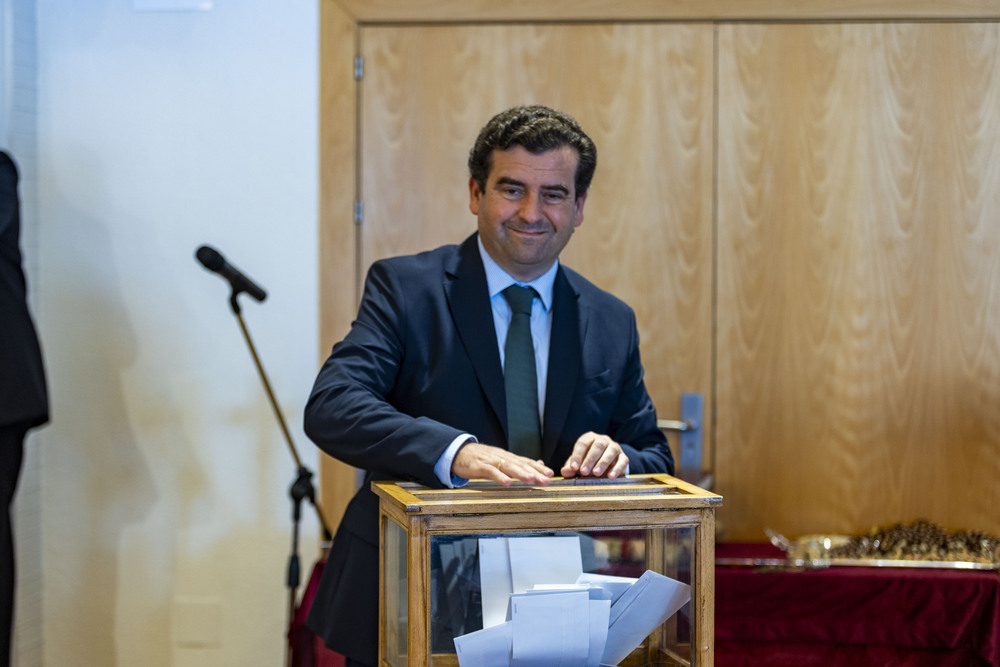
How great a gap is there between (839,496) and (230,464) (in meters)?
1.94

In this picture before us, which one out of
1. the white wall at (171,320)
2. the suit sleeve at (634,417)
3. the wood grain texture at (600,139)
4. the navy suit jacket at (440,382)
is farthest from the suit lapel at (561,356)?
the white wall at (171,320)

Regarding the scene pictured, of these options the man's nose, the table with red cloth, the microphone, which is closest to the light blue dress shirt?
the man's nose

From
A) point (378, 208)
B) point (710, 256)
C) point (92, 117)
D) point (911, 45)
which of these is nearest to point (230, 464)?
point (378, 208)

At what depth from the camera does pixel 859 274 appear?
3.12 metres

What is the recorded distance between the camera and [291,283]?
125 inches

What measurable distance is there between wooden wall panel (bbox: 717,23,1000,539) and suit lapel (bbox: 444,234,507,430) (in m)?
1.72

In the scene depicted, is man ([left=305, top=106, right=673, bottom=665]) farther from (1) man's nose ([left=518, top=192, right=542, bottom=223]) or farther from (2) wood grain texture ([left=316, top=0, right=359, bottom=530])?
(2) wood grain texture ([left=316, top=0, right=359, bottom=530])

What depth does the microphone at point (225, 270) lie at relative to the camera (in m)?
2.59

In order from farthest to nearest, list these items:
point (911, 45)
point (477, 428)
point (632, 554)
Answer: point (911, 45) → point (477, 428) → point (632, 554)

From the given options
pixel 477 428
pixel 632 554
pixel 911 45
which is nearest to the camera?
pixel 632 554

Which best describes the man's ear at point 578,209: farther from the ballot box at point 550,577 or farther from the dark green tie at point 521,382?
the ballot box at point 550,577

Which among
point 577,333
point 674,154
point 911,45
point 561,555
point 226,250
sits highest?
point 911,45

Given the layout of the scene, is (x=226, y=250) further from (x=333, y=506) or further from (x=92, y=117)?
(x=333, y=506)

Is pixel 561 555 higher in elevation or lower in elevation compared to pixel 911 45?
lower
